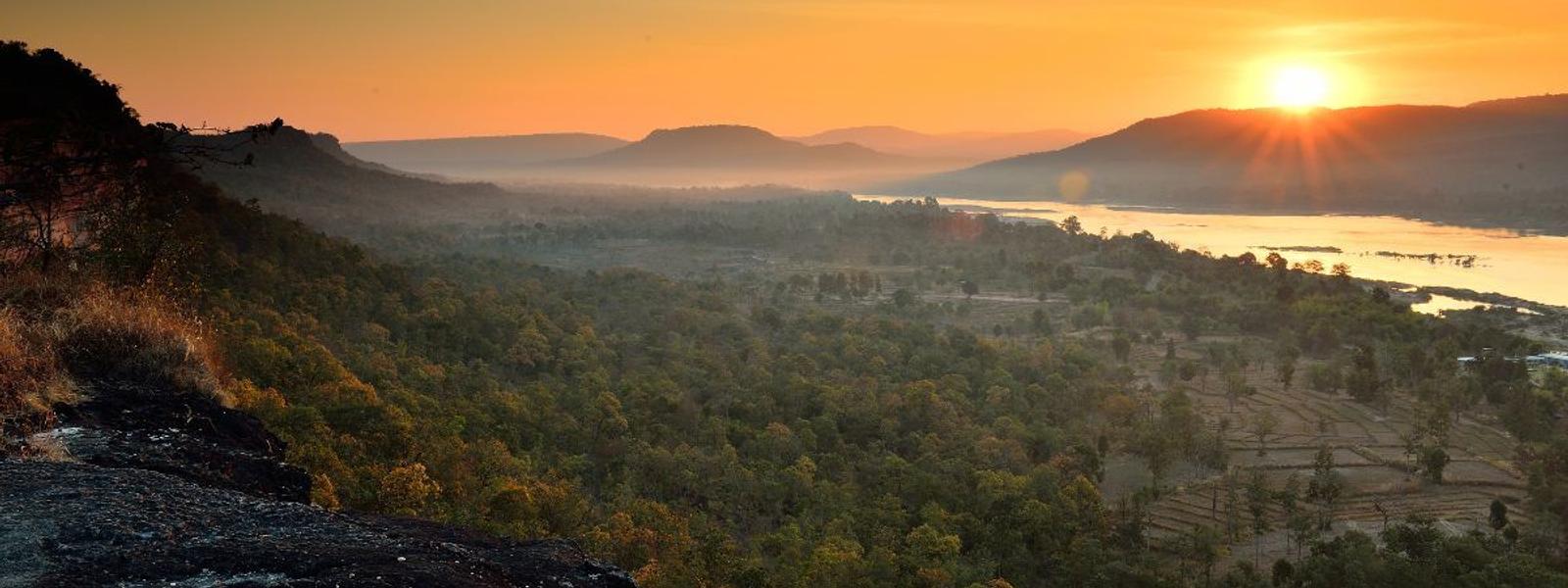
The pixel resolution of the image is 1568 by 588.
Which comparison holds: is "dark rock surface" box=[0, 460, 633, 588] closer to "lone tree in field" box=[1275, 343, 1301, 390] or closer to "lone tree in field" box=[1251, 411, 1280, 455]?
"lone tree in field" box=[1251, 411, 1280, 455]

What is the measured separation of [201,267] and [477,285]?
31.9 m

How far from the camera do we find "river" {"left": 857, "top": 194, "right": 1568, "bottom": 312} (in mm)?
95875

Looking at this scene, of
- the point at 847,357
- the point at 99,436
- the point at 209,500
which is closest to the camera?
the point at 209,500

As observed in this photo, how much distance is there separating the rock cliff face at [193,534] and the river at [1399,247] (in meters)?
93.0

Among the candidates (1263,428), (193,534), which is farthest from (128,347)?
(1263,428)

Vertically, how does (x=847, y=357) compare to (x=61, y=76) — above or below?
below

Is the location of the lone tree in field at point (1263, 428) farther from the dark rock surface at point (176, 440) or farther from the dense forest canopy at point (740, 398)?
the dark rock surface at point (176, 440)

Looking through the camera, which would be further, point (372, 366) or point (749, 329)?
point (749, 329)

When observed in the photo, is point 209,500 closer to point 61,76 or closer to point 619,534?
point 619,534

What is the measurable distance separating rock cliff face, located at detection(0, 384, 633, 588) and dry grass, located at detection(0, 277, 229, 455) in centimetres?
39

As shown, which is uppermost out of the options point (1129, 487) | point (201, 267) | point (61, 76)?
point (61, 76)

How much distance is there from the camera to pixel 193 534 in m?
7.84

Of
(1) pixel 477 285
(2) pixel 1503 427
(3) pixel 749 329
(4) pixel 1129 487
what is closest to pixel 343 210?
(1) pixel 477 285

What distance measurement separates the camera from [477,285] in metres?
67.0
